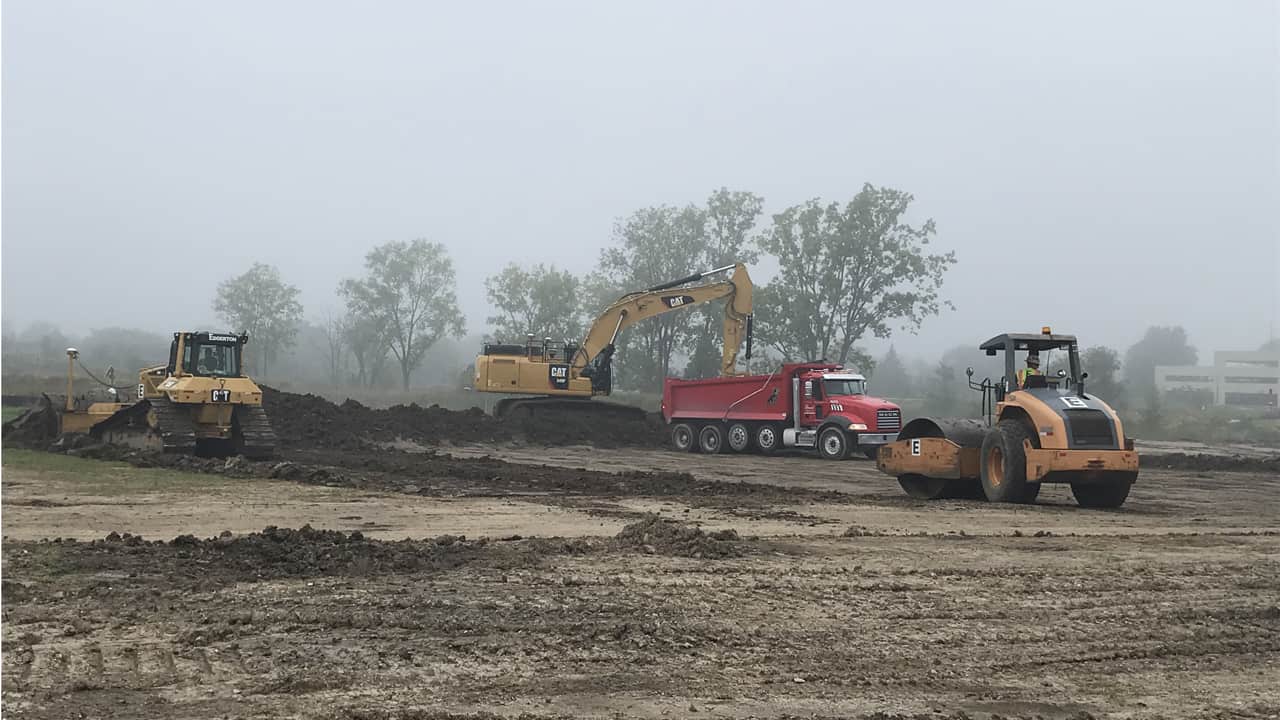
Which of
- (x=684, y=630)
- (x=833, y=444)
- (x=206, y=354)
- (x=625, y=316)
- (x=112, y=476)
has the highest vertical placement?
(x=625, y=316)

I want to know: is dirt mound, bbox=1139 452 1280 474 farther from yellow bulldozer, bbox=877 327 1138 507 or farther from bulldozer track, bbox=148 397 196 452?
bulldozer track, bbox=148 397 196 452

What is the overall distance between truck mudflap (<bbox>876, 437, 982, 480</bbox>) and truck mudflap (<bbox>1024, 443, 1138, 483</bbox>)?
156 cm

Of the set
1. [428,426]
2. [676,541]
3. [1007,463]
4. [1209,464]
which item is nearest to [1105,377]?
[1209,464]

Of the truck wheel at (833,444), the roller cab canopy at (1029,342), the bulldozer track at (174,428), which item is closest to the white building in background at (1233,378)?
the truck wheel at (833,444)

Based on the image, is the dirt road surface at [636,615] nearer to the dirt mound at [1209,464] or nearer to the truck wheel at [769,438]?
the dirt mound at [1209,464]

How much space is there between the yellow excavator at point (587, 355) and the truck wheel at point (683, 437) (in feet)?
8.12

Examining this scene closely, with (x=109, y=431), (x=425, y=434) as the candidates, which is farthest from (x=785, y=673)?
(x=425, y=434)

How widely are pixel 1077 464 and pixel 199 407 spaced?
1805 cm

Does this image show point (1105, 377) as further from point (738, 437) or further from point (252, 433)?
point (252, 433)

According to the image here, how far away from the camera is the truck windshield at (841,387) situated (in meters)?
31.0

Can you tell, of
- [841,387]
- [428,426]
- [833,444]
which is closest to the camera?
[833,444]

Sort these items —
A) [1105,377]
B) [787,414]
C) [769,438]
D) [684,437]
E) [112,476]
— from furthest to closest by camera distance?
[1105,377]
[684,437]
[769,438]
[787,414]
[112,476]

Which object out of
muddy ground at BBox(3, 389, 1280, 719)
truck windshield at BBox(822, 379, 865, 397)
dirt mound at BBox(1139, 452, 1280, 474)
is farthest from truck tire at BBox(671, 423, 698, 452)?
muddy ground at BBox(3, 389, 1280, 719)

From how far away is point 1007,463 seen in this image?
16.3 metres
